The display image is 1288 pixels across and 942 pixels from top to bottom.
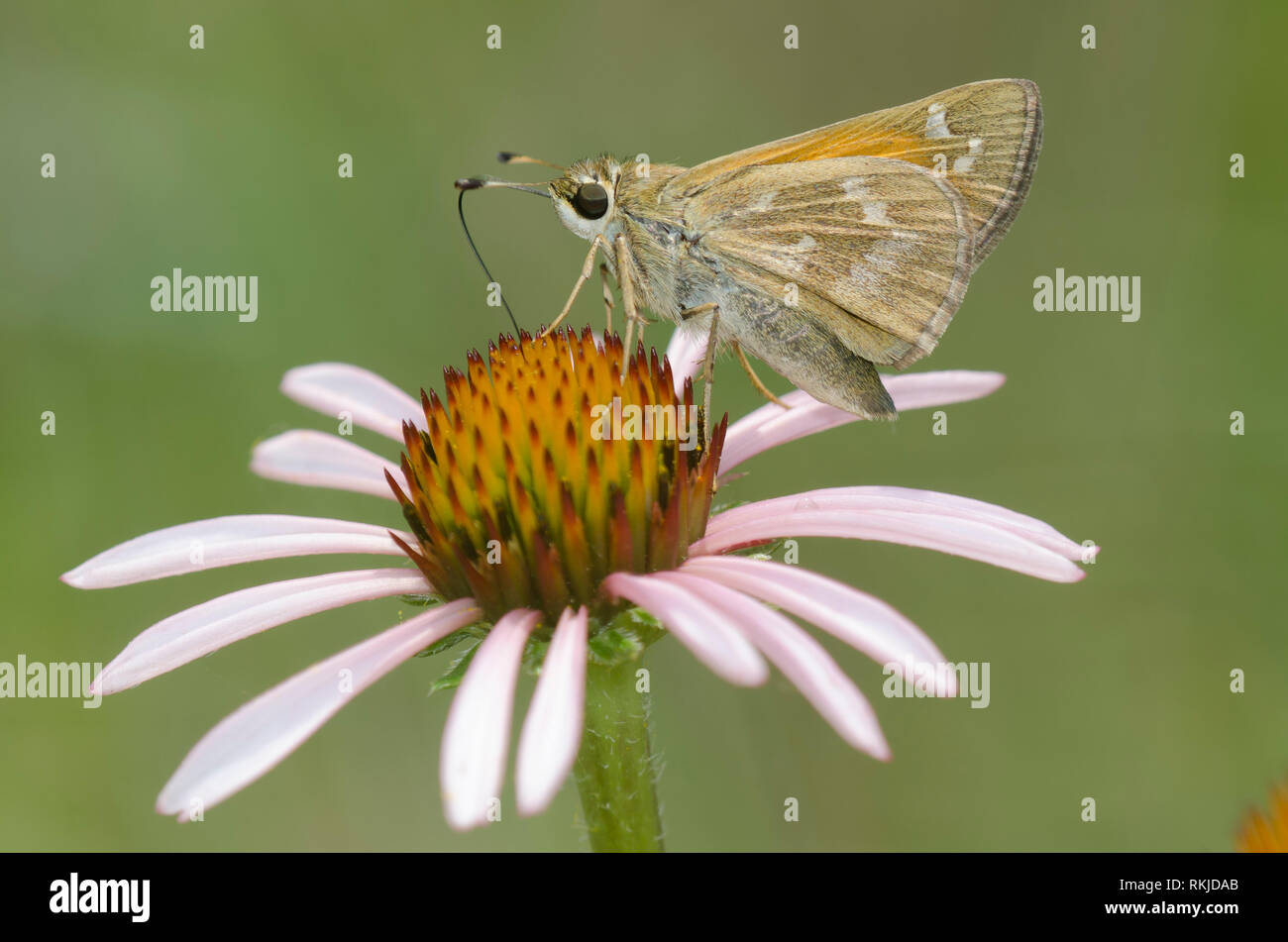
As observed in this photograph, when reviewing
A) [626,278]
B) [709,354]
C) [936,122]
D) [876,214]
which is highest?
[936,122]

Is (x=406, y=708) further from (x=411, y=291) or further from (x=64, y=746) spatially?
(x=411, y=291)

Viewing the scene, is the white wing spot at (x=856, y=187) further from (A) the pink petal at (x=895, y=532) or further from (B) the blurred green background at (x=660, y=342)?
(B) the blurred green background at (x=660, y=342)

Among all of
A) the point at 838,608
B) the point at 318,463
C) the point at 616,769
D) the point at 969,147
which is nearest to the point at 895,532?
the point at 838,608

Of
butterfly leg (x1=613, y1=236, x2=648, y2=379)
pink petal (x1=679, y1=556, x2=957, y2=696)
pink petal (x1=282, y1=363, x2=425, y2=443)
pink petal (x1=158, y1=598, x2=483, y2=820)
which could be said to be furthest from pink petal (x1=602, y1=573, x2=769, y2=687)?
pink petal (x1=282, y1=363, x2=425, y2=443)

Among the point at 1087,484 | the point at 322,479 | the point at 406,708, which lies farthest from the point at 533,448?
the point at 1087,484

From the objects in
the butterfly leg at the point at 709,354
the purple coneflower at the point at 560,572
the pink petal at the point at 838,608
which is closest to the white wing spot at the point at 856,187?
the butterfly leg at the point at 709,354

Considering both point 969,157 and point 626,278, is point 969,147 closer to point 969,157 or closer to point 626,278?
point 969,157
